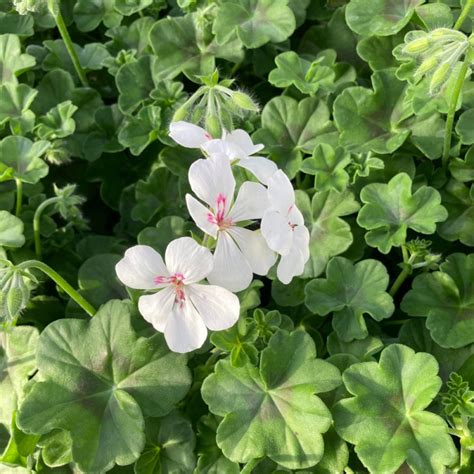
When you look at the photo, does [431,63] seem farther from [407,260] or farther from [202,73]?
[202,73]

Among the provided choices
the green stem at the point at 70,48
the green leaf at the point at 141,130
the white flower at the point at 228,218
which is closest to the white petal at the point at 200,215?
the white flower at the point at 228,218

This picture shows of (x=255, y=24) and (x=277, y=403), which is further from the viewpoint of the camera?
(x=255, y=24)

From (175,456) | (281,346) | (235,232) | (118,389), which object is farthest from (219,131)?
(175,456)

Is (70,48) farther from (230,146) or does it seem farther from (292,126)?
(230,146)

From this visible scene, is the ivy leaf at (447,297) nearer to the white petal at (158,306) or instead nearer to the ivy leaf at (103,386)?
the ivy leaf at (103,386)

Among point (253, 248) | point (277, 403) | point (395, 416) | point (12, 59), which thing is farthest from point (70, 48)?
point (395, 416)

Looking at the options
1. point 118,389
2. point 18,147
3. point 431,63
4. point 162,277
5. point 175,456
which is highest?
point 431,63
